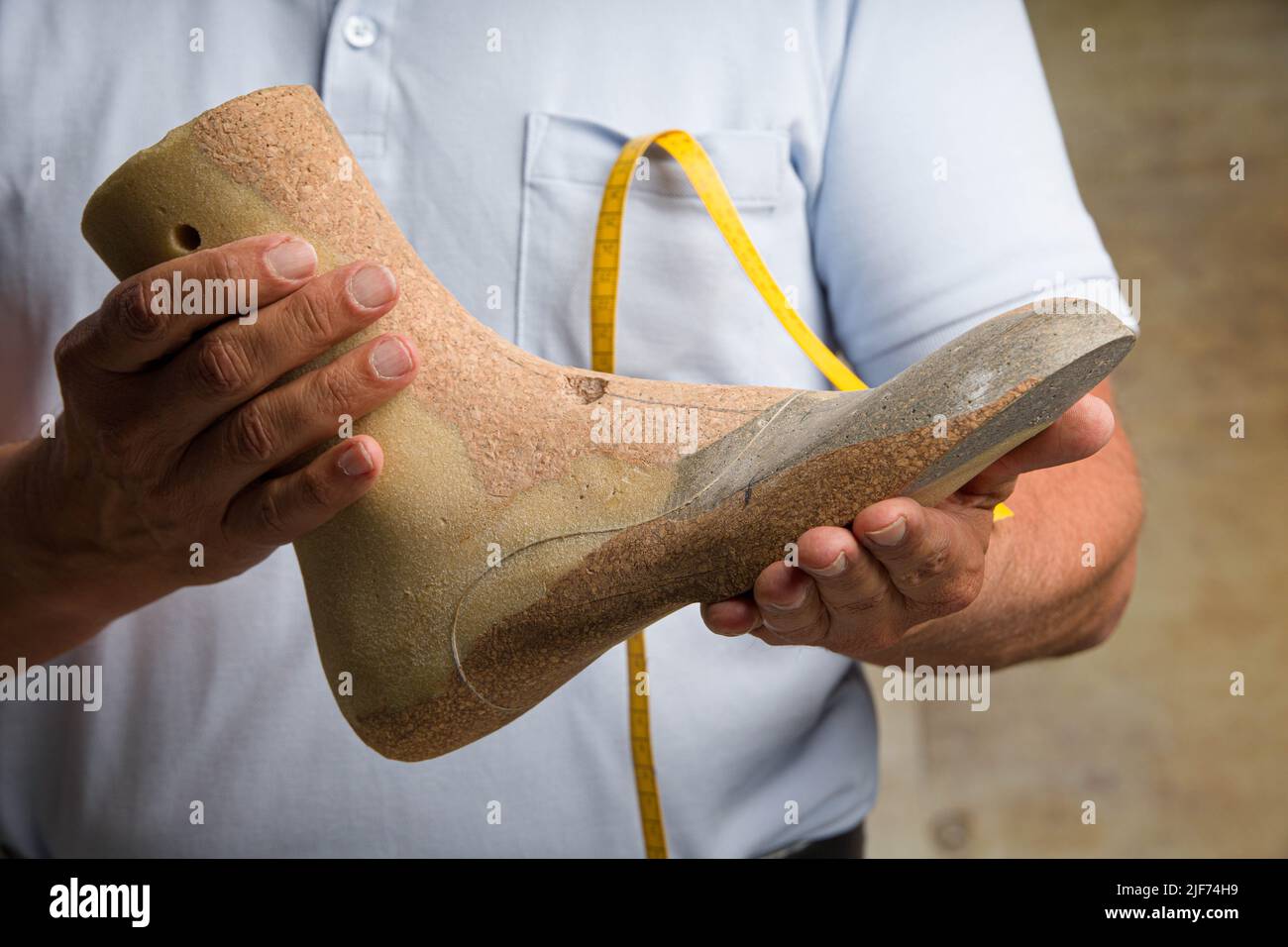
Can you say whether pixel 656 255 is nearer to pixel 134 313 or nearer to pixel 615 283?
pixel 615 283

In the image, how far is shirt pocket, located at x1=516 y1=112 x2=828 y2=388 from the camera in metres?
1.23

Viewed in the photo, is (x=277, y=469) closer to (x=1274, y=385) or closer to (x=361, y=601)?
(x=361, y=601)

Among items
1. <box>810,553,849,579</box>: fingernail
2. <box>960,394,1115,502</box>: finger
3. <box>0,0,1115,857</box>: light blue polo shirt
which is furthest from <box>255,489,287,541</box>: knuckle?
<box>960,394,1115,502</box>: finger

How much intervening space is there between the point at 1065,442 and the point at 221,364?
57 cm

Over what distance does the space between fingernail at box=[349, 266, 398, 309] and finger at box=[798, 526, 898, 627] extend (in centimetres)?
34

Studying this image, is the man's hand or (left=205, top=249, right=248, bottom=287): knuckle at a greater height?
(left=205, top=249, right=248, bottom=287): knuckle

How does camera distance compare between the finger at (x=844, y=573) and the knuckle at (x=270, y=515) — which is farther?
the knuckle at (x=270, y=515)

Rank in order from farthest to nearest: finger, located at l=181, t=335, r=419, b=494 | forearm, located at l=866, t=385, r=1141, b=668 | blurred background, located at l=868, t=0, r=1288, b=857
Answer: blurred background, located at l=868, t=0, r=1288, b=857, forearm, located at l=866, t=385, r=1141, b=668, finger, located at l=181, t=335, r=419, b=494

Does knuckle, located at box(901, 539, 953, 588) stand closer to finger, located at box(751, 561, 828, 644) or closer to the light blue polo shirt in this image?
finger, located at box(751, 561, 828, 644)

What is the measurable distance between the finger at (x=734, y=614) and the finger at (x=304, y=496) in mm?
266

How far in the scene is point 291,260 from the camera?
2.83ft

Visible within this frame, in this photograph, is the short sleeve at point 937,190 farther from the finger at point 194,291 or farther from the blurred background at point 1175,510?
the blurred background at point 1175,510

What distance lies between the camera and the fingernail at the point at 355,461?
0.90 metres

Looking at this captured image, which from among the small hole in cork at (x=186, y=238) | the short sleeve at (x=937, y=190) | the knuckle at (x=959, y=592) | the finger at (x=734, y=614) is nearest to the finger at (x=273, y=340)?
the small hole in cork at (x=186, y=238)
